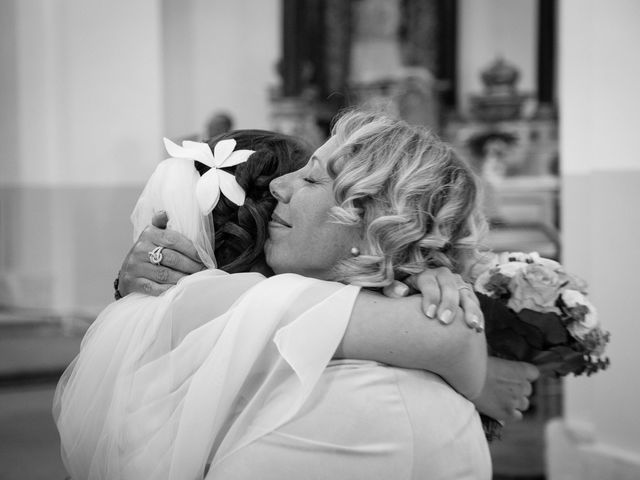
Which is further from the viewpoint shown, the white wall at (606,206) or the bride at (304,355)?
the white wall at (606,206)

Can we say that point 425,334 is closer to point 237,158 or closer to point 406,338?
point 406,338

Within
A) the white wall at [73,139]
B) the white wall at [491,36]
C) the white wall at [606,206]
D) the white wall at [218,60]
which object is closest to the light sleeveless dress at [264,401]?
the white wall at [606,206]

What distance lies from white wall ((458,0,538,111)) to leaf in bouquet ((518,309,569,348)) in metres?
7.83

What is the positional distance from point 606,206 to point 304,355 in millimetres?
3125

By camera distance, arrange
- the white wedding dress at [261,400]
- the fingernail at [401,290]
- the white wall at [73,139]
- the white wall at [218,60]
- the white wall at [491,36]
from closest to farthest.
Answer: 1. the white wedding dress at [261,400]
2. the fingernail at [401,290]
3. the white wall at [73,139]
4. the white wall at [218,60]
5. the white wall at [491,36]

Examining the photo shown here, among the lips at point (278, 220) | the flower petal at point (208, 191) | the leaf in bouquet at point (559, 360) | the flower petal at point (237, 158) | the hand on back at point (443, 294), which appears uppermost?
the flower petal at point (237, 158)

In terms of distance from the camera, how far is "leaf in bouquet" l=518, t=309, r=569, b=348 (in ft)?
7.56

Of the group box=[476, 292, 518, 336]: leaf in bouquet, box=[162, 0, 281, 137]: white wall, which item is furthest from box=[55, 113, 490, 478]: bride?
box=[162, 0, 281, 137]: white wall

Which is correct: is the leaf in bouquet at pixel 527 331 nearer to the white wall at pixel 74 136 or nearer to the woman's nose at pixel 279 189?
the woman's nose at pixel 279 189

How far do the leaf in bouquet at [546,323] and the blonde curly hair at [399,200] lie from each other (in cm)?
30

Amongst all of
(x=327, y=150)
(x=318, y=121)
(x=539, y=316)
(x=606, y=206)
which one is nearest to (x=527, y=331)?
(x=539, y=316)

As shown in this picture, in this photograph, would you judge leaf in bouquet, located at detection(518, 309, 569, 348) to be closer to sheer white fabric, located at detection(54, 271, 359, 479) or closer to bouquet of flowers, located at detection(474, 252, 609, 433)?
bouquet of flowers, located at detection(474, 252, 609, 433)

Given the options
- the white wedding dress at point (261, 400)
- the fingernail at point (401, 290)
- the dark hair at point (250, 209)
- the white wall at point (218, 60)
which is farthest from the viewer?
the white wall at point (218, 60)

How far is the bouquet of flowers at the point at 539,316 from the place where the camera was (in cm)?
231
